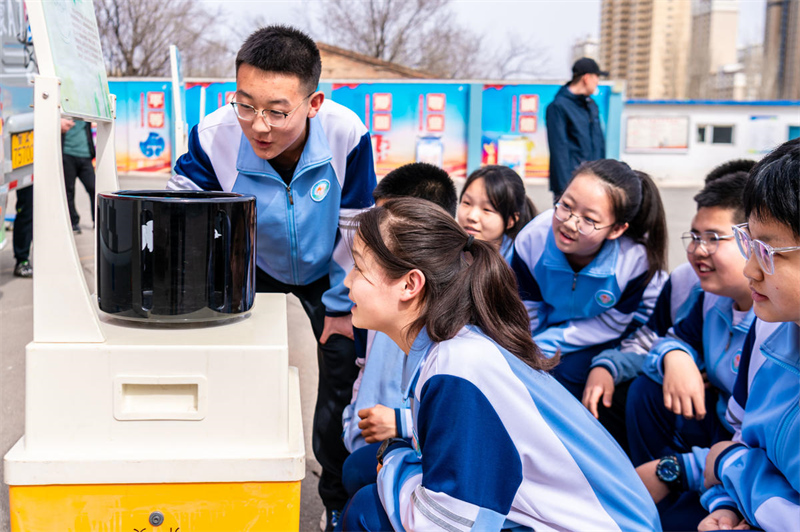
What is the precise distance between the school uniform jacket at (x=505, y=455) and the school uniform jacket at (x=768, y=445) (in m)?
0.27

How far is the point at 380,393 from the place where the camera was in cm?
207

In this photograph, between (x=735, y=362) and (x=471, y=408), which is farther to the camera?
(x=735, y=362)

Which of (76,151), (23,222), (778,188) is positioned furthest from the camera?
(76,151)

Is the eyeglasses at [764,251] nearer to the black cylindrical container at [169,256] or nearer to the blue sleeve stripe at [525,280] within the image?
the black cylindrical container at [169,256]

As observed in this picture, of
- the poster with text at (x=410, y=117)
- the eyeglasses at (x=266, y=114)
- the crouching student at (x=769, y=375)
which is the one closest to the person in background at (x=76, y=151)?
the eyeglasses at (x=266, y=114)

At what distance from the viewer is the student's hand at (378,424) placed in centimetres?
188

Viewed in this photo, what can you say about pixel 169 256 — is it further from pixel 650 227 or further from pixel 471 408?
pixel 650 227

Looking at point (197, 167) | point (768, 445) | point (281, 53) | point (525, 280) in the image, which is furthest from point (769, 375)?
point (197, 167)

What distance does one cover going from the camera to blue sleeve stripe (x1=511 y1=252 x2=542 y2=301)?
2.57 meters

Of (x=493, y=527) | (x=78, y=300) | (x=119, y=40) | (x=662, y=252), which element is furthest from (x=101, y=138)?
(x=119, y=40)

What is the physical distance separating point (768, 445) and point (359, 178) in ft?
4.28

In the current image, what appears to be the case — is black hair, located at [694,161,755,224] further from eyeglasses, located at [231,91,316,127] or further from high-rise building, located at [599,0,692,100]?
high-rise building, located at [599,0,692,100]

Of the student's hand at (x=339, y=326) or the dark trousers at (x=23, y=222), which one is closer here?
the student's hand at (x=339, y=326)

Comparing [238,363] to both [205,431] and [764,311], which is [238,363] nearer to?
[205,431]
